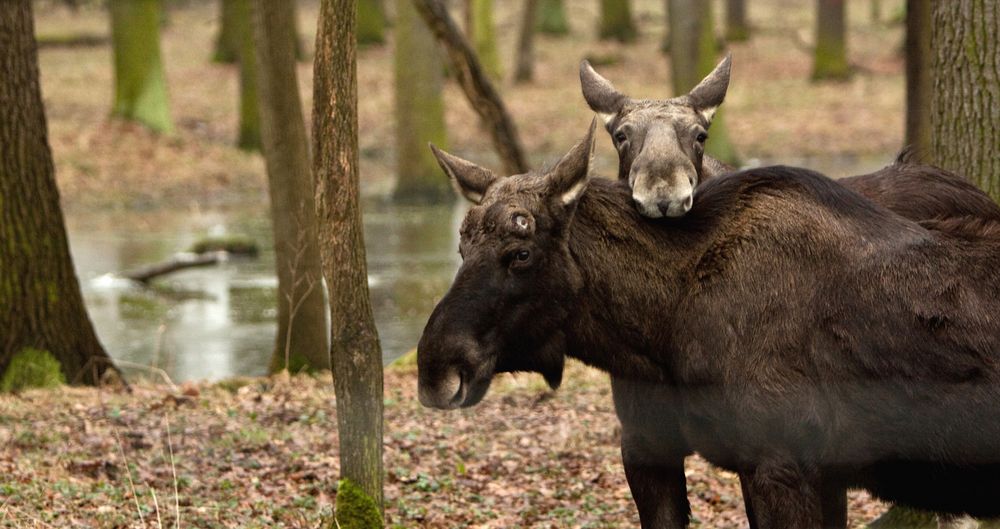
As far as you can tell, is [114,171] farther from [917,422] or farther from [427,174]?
[917,422]

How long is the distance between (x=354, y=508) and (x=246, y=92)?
68.7 ft

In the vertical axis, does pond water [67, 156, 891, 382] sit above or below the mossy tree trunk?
below

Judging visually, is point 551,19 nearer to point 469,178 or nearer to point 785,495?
point 469,178

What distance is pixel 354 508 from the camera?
22.3 feet

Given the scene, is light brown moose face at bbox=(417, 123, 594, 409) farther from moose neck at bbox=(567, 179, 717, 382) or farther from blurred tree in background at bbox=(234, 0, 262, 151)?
blurred tree in background at bbox=(234, 0, 262, 151)

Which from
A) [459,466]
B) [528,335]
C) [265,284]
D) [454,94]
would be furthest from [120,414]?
[454,94]

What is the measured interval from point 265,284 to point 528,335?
12.0 meters

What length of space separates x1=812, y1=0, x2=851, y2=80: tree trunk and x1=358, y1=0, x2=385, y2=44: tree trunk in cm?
1294

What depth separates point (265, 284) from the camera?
17391 mm

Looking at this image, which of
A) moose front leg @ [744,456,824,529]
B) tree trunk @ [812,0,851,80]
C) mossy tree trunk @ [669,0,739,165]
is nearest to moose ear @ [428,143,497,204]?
moose front leg @ [744,456,824,529]

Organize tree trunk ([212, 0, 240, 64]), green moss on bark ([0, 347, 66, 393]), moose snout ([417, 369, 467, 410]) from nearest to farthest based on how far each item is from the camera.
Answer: moose snout ([417, 369, 467, 410]) → green moss on bark ([0, 347, 66, 393]) → tree trunk ([212, 0, 240, 64])

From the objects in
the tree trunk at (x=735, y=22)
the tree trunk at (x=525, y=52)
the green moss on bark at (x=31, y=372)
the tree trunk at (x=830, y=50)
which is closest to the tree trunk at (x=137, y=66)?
the tree trunk at (x=525, y=52)

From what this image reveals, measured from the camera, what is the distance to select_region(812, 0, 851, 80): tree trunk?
119 ft

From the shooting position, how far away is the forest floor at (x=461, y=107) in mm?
25750
